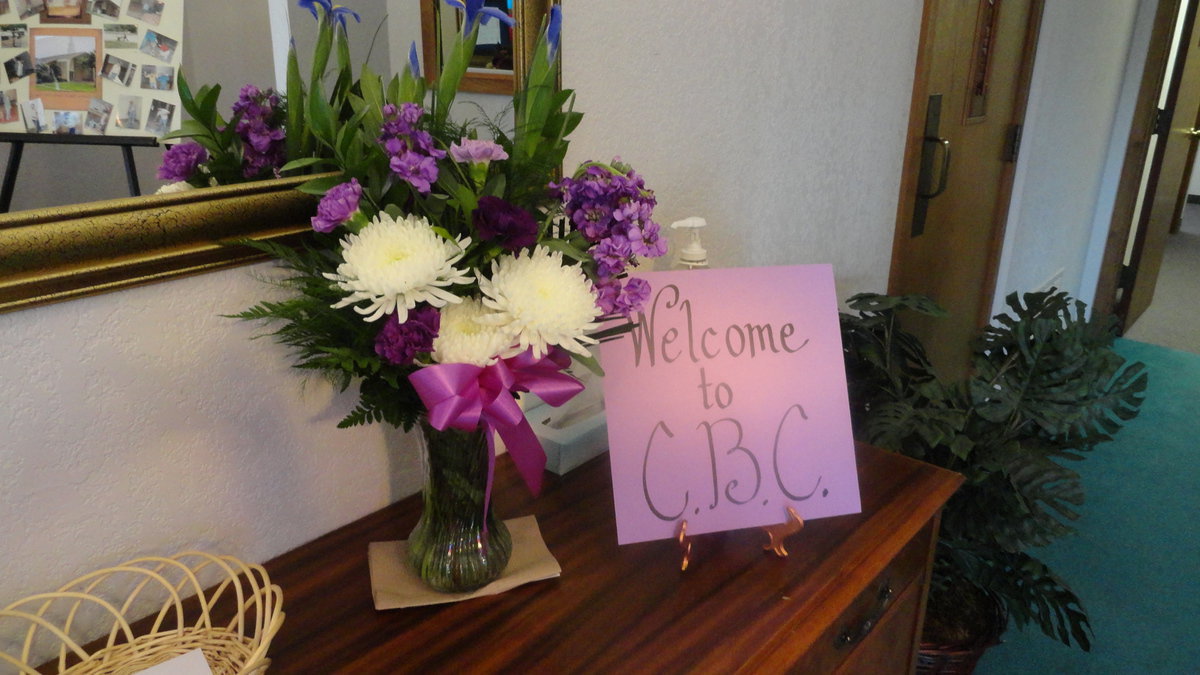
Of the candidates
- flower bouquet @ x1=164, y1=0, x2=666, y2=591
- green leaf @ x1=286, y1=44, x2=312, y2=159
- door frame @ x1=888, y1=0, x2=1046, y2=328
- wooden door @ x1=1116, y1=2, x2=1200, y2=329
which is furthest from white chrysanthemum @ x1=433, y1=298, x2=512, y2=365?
wooden door @ x1=1116, y1=2, x2=1200, y2=329

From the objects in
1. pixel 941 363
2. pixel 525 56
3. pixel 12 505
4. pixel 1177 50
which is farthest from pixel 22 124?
pixel 1177 50

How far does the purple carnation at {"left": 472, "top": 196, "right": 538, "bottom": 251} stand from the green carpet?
1585mm

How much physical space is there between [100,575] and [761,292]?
2.30 ft

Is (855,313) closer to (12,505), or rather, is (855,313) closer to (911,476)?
(911,476)

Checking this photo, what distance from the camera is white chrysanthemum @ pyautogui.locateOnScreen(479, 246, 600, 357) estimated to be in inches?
24.8

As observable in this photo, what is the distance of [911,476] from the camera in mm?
1042

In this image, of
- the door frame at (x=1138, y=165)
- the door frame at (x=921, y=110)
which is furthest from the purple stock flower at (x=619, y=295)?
the door frame at (x=1138, y=165)

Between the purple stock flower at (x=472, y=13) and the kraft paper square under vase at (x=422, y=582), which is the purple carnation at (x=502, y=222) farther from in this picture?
the kraft paper square under vase at (x=422, y=582)

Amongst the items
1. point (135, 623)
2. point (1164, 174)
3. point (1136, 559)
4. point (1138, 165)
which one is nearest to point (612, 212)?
point (135, 623)

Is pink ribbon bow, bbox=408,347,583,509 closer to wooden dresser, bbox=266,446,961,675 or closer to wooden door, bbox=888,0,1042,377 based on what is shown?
wooden dresser, bbox=266,446,961,675

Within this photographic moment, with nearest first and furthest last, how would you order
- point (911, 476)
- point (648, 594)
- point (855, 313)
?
point (648, 594) < point (911, 476) < point (855, 313)

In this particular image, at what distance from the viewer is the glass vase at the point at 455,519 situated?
2.47 feet

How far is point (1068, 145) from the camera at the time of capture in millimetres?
2916

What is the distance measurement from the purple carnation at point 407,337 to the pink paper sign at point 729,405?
0.30 metres
